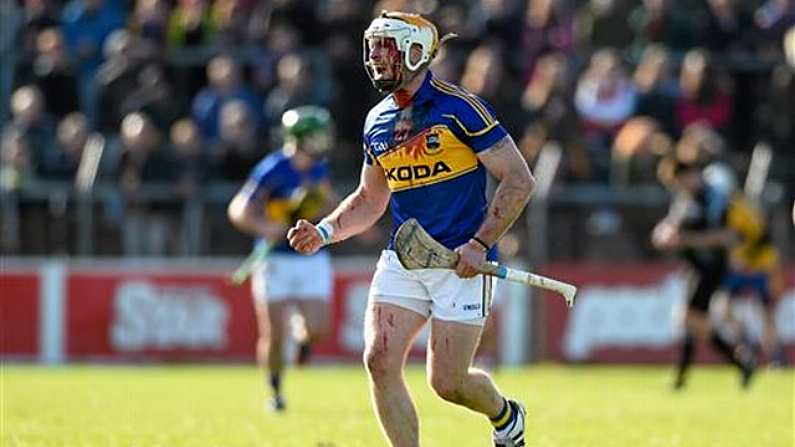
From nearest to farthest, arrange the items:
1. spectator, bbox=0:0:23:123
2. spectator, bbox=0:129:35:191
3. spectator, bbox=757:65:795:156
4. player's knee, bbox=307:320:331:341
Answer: player's knee, bbox=307:320:331:341
spectator, bbox=0:129:35:191
spectator, bbox=757:65:795:156
spectator, bbox=0:0:23:123

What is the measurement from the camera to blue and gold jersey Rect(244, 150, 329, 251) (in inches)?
671

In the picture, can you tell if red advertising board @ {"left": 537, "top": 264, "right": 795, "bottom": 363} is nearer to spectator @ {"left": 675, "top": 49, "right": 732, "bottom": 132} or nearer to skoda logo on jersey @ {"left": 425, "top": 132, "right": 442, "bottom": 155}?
spectator @ {"left": 675, "top": 49, "right": 732, "bottom": 132}

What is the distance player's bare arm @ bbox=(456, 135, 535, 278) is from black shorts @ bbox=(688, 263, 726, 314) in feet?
35.1

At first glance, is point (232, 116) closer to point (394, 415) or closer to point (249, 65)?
point (249, 65)

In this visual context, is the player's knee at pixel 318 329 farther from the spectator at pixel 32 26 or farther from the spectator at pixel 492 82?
the spectator at pixel 32 26

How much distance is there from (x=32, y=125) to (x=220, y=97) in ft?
8.19

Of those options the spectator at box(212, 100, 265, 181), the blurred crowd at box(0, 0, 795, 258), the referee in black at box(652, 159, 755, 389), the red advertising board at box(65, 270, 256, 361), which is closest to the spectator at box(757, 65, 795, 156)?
the blurred crowd at box(0, 0, 795, 258)

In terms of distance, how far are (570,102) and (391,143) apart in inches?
559

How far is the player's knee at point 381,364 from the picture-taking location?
9969mm

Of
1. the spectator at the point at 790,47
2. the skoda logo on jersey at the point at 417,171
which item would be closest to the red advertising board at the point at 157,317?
the spectator at the point at 790,47

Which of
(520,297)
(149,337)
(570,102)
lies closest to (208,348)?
(149,337)

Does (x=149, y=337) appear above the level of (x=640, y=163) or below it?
below

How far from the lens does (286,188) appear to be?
674 inches

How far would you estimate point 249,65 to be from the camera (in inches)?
1000
